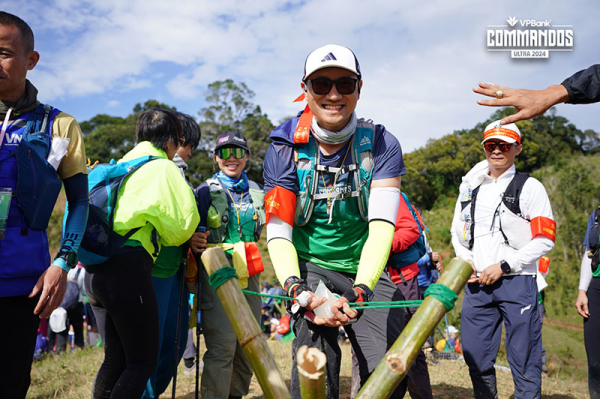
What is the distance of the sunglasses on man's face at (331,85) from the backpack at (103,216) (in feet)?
5.13

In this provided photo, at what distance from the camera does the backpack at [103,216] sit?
3.17 m

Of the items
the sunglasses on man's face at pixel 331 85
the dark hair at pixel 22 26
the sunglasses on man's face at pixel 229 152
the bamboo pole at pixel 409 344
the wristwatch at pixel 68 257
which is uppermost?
the dark hair at pixel 22 26

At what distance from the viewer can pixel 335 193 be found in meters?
2.93

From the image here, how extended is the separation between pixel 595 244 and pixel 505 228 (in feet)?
3.87

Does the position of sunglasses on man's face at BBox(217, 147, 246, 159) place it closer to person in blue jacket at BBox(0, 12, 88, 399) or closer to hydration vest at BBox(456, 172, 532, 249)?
person in blue jacket at BBox(0, 12, 88, 399)

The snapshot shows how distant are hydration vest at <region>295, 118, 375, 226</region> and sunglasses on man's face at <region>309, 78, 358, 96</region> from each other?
294 millimetres

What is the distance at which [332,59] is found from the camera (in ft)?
9.07

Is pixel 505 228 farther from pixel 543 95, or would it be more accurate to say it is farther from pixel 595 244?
pixel 543 95

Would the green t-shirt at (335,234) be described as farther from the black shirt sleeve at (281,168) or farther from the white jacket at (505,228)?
the white jacket at (505,228)

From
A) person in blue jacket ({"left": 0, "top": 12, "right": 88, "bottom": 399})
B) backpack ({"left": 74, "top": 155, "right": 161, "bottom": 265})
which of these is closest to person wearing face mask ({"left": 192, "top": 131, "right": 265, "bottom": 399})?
backpack ({"left": 74, "top": 155, "right": 161, "bottom": 265})

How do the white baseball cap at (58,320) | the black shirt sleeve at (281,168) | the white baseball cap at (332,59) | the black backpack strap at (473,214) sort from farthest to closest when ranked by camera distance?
the white baseball cap at (58,320) < the black backpack strap at (473,214) < the black shirt sleeve at (281,168) < the white baseball cap at (332,59)

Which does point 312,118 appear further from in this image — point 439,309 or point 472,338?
point 472,338

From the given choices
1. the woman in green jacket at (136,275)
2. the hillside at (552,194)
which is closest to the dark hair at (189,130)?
the woman in green jacket at (136,275)

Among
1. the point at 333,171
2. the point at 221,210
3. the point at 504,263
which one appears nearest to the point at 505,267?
the point at 504,263
